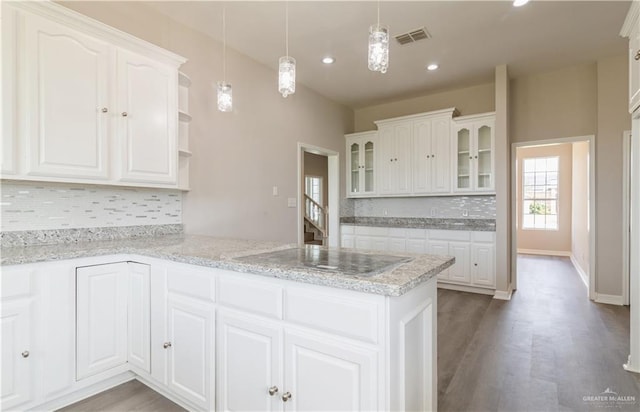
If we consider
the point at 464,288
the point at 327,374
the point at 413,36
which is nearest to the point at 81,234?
the point at 327,374

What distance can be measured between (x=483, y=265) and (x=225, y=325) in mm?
3646

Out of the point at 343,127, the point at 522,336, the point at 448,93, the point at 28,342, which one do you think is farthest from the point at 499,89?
the point at 28,342

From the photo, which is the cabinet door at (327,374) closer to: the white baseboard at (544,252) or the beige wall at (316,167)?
the beige wall at (316,167)

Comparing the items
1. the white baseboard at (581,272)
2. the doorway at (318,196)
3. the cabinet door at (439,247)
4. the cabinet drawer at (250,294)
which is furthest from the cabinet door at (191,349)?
the white baseboard at (581,272)

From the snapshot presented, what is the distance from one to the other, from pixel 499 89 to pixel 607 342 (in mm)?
2896

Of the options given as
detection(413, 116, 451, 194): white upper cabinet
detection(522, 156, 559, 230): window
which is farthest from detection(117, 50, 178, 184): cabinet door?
detection(522, 156, 559, 230): window

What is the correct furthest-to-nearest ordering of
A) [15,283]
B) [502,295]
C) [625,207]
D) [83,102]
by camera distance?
[502,295] < [625,207] < [83,102] < [15,283]

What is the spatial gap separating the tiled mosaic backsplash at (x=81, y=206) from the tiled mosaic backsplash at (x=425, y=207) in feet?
10.3

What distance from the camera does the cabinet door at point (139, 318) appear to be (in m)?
1.92

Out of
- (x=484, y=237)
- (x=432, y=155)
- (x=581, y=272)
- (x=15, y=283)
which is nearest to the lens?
(x=15, y=283)

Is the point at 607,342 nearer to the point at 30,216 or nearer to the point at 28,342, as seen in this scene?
the point at 28,342

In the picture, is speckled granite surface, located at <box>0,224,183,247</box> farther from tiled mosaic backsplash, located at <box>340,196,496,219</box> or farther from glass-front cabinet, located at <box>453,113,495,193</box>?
glass-front cabinet, located at <box>453,113,495,193</box>

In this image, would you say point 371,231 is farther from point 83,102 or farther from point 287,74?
point 83,102

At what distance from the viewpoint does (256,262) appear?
4.85 feet
